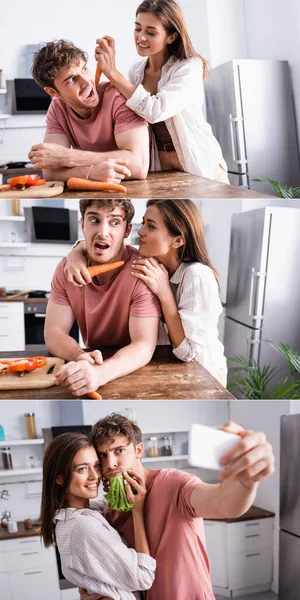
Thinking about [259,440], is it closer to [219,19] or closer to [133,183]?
[133,183]

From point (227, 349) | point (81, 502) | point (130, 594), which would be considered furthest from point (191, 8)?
point (130, 594)

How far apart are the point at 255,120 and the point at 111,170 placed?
1.02ft

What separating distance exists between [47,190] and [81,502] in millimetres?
552

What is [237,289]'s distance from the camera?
59.2 inches

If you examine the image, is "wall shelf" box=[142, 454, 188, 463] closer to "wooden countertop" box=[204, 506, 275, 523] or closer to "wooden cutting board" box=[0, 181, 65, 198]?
"wooden countertop" box=[204, 506, 275, 523]

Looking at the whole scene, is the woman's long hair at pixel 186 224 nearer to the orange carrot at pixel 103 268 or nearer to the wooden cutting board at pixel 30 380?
the orange carrot at pixel 103 268

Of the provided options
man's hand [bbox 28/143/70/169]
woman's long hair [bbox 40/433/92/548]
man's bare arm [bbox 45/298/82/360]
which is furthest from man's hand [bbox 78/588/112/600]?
man's hand [bbox 28/143/70/169]

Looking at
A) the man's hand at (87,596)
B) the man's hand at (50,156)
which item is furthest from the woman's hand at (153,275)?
the man's hand at (87,596)

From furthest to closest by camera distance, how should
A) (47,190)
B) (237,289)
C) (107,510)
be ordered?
(237,289) < (107,510) < (47,190)

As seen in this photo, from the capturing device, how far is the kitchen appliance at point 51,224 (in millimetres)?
1365

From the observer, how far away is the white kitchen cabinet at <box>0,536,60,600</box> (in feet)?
4.59

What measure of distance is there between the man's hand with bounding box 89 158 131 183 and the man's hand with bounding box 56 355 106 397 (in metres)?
0.30

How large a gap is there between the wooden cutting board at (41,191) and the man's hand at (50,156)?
3 cm

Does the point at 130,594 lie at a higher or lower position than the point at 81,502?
lower
